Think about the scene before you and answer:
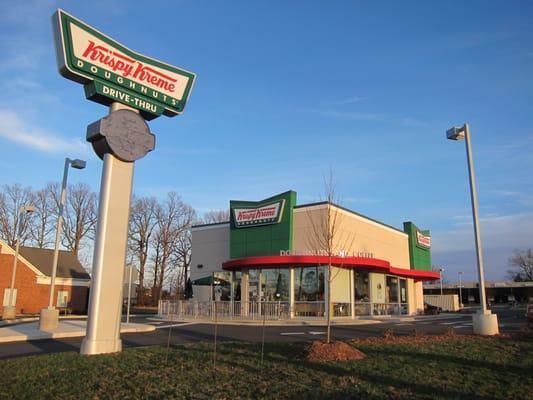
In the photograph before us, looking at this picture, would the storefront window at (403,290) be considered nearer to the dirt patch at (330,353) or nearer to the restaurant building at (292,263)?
the restaurant building at (292,263)

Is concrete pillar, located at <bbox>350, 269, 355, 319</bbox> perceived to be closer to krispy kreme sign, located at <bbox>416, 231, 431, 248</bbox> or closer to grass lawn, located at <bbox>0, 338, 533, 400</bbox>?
krispy kreme sign, located at <bbox>416, 231, 431, 248</bbox>

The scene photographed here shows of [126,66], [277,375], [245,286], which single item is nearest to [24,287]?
[245,286]

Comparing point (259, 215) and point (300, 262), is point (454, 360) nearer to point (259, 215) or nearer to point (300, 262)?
point (300, 262)

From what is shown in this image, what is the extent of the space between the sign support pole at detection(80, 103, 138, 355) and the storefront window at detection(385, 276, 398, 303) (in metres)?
27.2

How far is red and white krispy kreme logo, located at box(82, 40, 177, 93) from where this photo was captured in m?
12.6

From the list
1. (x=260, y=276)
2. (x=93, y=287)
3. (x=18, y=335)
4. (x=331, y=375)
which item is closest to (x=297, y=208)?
(x=260, y=276)

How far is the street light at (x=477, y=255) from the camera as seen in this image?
585 inches

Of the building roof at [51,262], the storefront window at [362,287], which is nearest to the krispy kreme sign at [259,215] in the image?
the storefront window at [362,287]

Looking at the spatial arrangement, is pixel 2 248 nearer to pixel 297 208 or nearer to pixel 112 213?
pixel 297 208

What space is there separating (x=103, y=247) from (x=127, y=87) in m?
4.60

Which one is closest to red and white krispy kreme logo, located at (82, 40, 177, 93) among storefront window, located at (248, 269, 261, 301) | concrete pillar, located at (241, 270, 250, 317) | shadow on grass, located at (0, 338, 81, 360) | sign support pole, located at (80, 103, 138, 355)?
sign support pole, located at (80, 103, 138, 355)

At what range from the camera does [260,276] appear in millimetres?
30547

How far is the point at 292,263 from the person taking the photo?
28.2 metres

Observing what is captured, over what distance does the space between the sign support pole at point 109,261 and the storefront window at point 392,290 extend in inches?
1073
